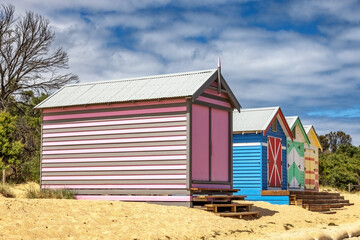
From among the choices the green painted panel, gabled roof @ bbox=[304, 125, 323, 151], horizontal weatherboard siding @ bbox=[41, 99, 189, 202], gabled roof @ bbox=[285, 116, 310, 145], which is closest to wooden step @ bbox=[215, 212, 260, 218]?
horizontal weatherboard siding @ bbox=[41, 99, 189, 202]

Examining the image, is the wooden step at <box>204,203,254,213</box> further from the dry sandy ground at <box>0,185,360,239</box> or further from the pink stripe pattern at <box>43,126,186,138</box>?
the pink stripe pattern at <box>43,126,186,138</box>

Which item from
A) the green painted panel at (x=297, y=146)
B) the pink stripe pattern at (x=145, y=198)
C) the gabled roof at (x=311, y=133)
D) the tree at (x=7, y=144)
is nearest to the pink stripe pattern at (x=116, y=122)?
the pink stripe pattern at (x=145, y=198)

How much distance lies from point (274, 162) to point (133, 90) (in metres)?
9.74

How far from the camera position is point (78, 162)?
1791cm

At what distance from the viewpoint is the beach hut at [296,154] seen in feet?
89.5

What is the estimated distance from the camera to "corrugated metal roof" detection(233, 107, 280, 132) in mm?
24025

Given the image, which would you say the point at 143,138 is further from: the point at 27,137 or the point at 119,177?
the point at 27,137

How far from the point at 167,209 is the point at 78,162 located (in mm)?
4984

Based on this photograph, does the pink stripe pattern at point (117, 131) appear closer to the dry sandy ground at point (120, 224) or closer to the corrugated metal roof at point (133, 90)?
the corrugated metal roof at point (133, 90)

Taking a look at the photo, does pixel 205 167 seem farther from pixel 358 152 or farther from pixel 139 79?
pixel 358 152

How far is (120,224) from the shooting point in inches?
439

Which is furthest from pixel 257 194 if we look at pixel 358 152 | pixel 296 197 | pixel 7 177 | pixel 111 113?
pixel 358 152

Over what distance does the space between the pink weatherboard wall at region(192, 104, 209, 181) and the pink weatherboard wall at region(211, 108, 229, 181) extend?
1.28ft

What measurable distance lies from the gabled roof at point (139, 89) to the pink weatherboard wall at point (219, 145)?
90 centimetres
